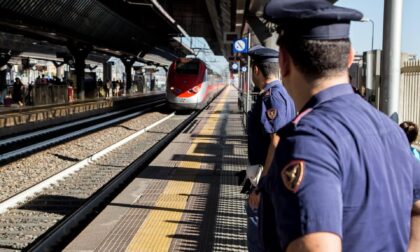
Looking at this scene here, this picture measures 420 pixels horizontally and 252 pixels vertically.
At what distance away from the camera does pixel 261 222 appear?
1.56 meters

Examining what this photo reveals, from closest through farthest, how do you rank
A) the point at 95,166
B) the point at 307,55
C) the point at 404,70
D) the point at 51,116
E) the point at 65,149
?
the point at 307,55, the point at 404,70, the point at 95,166, the point at 65,149, the point at 51,116

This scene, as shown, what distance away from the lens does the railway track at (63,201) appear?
6422 millimetres

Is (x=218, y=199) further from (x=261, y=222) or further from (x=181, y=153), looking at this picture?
(x=261, y=222)

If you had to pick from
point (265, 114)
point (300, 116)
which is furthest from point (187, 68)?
point (300, 116)

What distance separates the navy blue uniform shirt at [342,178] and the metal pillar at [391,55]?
334 cm

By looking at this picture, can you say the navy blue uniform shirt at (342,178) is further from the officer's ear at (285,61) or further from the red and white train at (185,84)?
the red and white train at (185,84)

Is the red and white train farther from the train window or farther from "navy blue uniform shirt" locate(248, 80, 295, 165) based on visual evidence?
"navy blue uniform shirt" locate(248, 80, 295, 165)

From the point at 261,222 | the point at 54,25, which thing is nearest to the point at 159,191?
the point at 261,222

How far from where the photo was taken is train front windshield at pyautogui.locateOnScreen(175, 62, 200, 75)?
1098 inches

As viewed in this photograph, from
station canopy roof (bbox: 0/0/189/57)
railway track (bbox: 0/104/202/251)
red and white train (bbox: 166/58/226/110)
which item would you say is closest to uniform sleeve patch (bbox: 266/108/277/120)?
railway track (bbox: 0/104/202/251)

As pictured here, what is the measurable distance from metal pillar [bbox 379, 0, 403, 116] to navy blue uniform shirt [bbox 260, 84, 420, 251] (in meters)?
3.34

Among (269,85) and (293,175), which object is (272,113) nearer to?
(269,85)

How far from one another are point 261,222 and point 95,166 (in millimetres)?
10439

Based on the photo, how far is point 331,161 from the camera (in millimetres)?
1328
